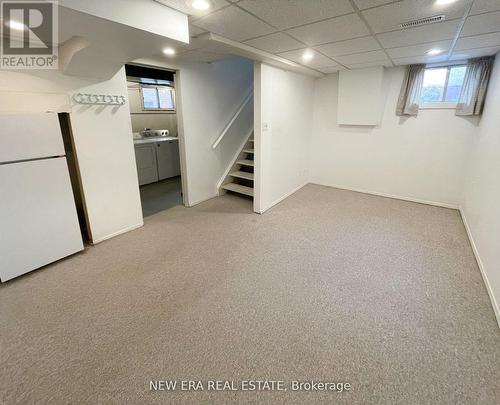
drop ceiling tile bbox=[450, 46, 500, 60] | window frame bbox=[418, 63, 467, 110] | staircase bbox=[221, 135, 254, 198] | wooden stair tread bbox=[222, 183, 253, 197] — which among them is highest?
drop ceiling tile bbox=[450, 46, 500, 60]

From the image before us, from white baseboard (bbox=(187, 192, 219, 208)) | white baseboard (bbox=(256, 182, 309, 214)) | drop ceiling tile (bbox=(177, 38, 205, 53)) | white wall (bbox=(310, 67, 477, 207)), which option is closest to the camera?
drop ceiling tile (bbox=(177, 38, 205, 53))

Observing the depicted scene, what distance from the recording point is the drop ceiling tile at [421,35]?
2193 mm

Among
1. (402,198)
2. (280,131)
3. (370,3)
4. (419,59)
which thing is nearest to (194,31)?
(370,3)

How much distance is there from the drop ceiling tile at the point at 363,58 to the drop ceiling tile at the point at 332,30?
887 mm

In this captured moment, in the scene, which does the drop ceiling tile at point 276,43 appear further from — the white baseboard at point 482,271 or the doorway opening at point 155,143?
the white baseboard at point 482,271

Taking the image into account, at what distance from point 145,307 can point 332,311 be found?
59.5 inches

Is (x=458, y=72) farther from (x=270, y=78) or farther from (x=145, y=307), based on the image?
(x=145, y=307)

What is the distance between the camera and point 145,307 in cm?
201

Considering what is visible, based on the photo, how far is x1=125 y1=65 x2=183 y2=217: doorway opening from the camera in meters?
4.76

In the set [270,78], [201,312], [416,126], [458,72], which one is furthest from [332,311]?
[458,72]

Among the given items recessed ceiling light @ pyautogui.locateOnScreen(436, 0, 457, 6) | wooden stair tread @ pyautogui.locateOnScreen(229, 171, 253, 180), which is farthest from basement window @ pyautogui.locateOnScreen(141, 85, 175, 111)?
recessed ceiling light @ pyautogui.locateOnScreen(436, 0, 457, 6)

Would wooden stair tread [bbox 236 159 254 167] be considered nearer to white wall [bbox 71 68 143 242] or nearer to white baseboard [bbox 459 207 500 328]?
white wall [bbox 71 68 143 242]

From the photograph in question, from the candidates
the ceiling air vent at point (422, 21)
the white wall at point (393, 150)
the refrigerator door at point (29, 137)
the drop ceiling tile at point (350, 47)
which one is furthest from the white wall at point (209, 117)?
the ceiling air vent at point (422, 21)

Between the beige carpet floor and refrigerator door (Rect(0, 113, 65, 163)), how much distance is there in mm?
1130
